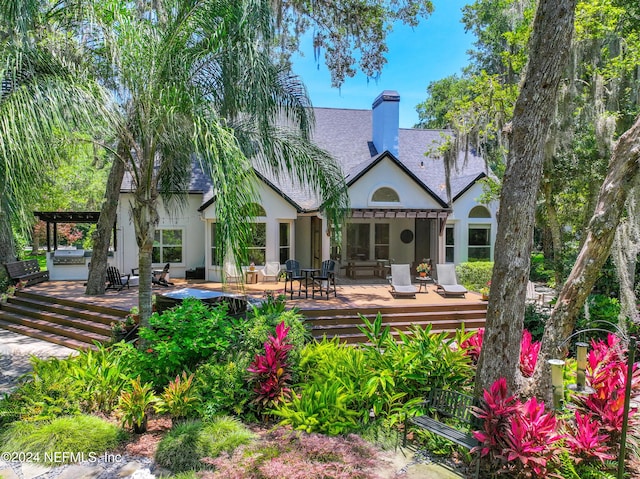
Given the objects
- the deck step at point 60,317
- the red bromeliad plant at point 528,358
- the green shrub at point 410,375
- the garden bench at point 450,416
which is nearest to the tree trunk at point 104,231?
the deck step at point 60,317

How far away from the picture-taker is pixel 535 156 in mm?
4855

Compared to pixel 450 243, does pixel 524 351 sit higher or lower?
lower

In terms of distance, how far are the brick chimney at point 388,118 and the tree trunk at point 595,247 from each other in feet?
47.5

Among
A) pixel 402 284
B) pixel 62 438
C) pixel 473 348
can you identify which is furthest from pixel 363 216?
pixel 62 438

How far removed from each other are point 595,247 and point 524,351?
2176 millimetres

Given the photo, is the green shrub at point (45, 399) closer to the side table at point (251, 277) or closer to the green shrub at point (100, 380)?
the green shrub at point (100, 380)

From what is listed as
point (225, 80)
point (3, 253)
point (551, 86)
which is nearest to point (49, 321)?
point (3, 253)

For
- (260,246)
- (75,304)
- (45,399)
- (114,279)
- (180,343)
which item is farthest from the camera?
(260,246)

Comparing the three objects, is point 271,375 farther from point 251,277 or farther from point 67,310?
point 251,277

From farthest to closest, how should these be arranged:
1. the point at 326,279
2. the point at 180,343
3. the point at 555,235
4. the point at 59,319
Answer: the point at 326,279 < the point at 555,235 < the point at 59,319 < the point at 180,343

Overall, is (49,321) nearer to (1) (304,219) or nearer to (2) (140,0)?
(2) (140,0)

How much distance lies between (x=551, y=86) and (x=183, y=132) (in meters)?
5.31

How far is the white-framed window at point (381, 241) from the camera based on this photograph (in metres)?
19.4

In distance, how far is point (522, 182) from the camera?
4.91 meters
